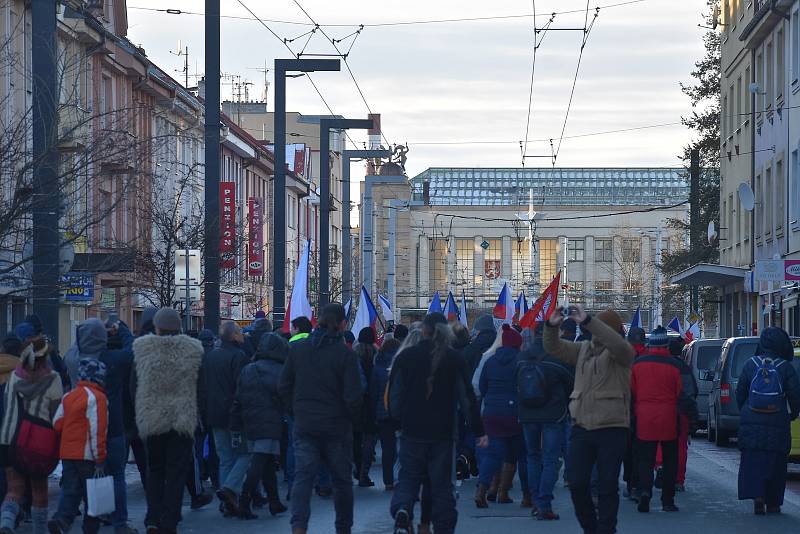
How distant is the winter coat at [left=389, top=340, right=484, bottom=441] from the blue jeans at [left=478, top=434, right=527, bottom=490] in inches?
140

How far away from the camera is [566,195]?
143500 mm

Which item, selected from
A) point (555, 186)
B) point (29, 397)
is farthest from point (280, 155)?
point (555, 186)

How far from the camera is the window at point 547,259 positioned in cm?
12675

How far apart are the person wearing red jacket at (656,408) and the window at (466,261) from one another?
109830 mm

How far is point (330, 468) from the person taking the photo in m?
11.3

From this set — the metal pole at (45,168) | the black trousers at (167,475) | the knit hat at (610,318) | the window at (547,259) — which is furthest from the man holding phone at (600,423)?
the window at (547,259)

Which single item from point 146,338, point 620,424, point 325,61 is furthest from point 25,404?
point 325,61

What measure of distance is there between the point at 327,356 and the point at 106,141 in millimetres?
5346

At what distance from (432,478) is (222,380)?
3.64 m

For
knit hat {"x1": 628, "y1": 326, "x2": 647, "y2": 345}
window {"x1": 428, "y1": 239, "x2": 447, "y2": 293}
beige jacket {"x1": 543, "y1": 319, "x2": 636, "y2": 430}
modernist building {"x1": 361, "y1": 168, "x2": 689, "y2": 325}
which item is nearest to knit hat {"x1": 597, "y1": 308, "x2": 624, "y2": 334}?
beige jacket {"x1": 543, "y1": 319, "x2": 636, "y2": 430}

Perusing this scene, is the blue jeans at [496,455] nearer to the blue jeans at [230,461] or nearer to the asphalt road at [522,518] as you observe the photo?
the asphalt road at [522,518]

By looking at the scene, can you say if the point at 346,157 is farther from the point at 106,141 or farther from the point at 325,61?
the point at 106,141

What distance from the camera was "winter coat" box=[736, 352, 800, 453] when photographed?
14086mm

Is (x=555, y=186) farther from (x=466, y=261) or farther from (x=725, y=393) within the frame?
(x=725, y=393)
